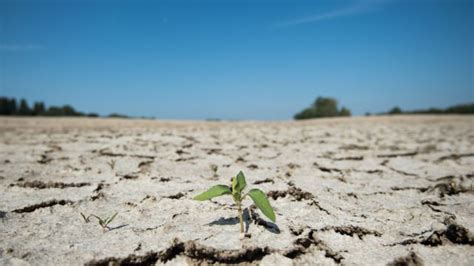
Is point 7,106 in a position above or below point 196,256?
above

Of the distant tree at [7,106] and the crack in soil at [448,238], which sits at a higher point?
the distant tree at [7,106]

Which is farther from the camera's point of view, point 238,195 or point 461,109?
point 461,109

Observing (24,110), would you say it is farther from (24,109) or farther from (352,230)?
(352,230)

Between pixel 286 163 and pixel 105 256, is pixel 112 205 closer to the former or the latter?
pixel 105 256

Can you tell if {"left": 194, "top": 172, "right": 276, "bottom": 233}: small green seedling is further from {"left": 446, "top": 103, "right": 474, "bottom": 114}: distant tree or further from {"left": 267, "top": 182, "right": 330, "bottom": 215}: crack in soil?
{"left": 446, "top": 103, "right": 474, "bottom": 114}: distant tree

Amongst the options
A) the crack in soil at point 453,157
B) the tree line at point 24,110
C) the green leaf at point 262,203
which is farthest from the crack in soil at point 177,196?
the tree line at point 24,110

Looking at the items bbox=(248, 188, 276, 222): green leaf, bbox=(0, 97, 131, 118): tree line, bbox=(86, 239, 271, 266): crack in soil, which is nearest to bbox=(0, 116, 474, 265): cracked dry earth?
bbox=(86, 239, 271, 266): crack in soil

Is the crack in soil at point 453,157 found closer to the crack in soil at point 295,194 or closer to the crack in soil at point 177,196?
the crack in soil at point 295,194

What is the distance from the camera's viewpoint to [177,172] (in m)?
2.28

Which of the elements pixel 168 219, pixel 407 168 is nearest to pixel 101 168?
pixel 168 219

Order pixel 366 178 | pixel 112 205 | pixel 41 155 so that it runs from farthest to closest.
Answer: pixel 41 155 < pixel 366 178 < pixel 112 205

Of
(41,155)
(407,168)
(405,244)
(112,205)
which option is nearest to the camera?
(405,244)

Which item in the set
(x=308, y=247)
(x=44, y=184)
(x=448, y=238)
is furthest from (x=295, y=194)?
(x=44, y=184)

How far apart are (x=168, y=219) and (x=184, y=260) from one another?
326 millimetres
